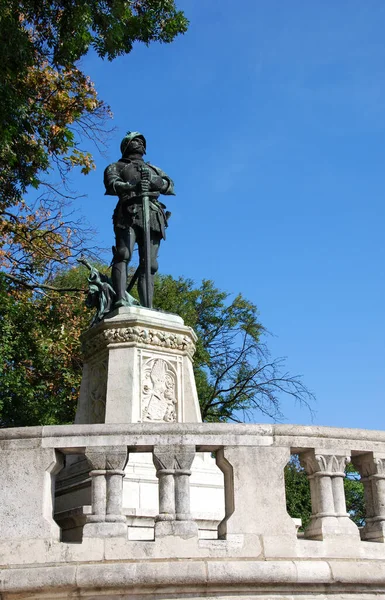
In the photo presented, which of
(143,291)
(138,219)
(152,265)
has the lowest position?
(143,291)

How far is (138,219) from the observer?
33.4 ft

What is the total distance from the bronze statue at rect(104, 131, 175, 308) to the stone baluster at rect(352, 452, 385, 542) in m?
4.58

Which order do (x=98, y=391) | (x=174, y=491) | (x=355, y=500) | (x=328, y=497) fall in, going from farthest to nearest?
(x=355, y=500), (x=98, y=391), (x=328, y=497), (x=174, y=491)

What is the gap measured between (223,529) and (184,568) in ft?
1.73

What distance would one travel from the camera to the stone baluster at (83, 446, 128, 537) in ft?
18.0

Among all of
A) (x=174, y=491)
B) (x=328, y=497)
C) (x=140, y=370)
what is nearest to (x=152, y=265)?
(x=140, y=370)

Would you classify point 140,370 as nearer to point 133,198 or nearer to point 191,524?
point 133,198

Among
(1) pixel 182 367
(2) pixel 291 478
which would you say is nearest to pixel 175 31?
(1) pixel 182 367

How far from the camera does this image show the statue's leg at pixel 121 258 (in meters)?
10.1

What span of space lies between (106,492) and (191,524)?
2.35 ft

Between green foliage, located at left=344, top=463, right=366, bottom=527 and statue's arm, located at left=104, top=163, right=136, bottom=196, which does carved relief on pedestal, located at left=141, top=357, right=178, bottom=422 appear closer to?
statue's arm, located at left=104, top=163, right=136, bottom=196

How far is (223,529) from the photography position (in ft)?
18.6

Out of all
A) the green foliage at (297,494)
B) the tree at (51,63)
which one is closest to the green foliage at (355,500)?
the green foliage at (297,494)

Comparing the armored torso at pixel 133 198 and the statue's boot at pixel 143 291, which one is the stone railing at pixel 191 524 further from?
the armored torso at pixel 133 198
